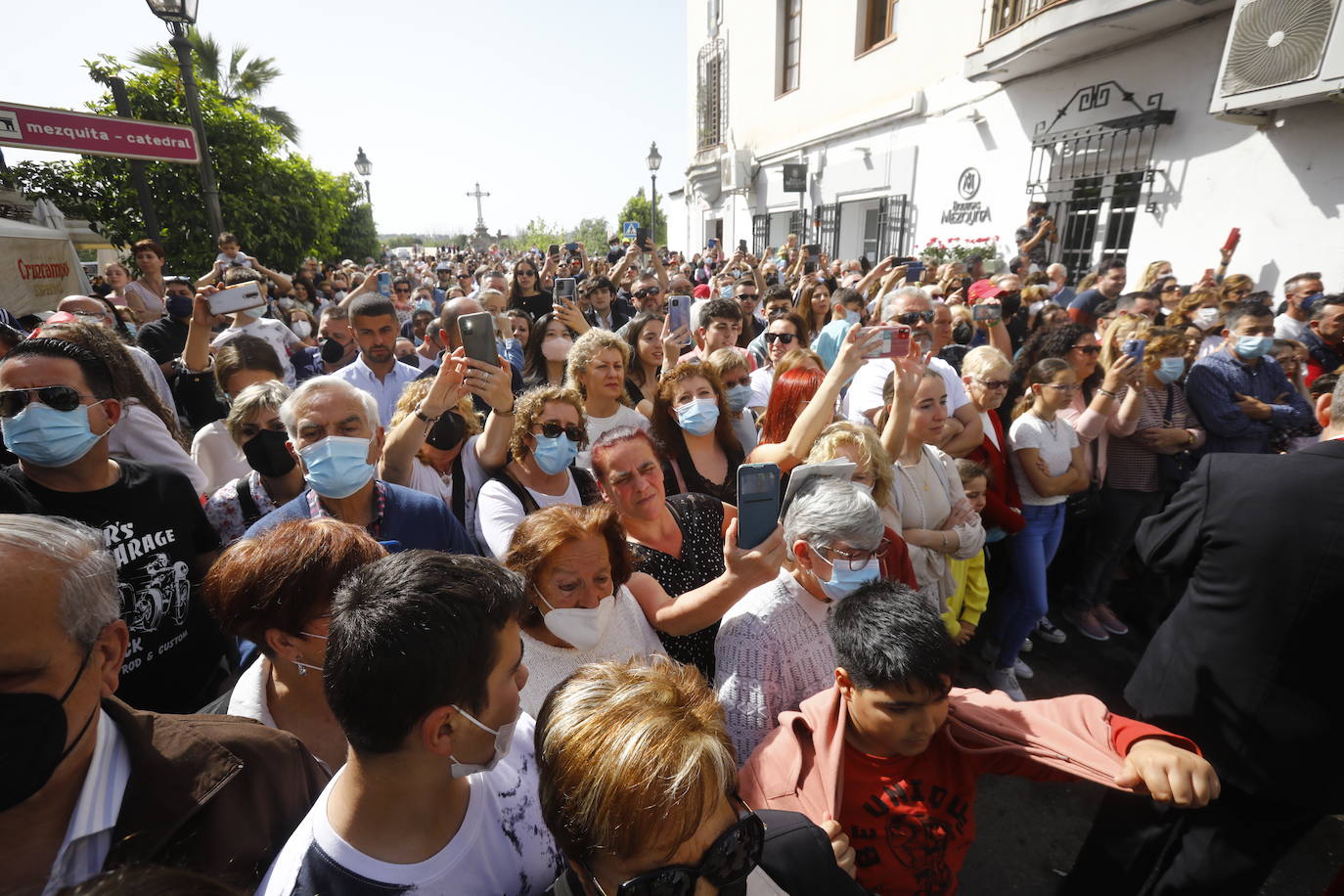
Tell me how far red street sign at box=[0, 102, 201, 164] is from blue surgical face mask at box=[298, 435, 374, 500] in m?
6.52

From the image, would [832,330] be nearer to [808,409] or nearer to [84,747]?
[808,409]

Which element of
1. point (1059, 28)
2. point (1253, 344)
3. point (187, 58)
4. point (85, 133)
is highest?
point (1059, 28)

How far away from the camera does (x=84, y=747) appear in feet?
3.49

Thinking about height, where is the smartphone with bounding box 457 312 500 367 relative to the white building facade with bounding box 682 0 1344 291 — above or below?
below

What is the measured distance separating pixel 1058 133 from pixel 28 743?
1311cm

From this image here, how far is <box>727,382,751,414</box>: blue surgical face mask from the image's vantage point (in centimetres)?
377

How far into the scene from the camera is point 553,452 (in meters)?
2.66

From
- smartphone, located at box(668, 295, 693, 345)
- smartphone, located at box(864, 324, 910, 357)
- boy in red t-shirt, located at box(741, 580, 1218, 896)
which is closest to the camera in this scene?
boy in red t-shirt, located at box(741, 580, 1218, 896)

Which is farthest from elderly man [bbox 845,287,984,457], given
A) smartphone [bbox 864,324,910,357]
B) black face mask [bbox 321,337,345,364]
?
black face mask [bbox 321,337,345,364]

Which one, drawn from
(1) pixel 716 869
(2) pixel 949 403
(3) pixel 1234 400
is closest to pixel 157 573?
(1) pixel 716 869

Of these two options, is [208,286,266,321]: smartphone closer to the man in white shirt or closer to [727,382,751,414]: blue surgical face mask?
the man in white shirt

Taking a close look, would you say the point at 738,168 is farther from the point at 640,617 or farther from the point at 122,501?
the point at 122,501

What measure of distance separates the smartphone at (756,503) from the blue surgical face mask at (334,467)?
52.1 inches

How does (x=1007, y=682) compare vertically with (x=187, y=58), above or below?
below
